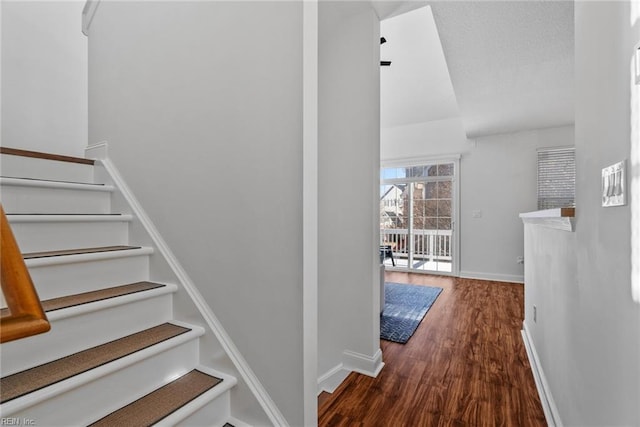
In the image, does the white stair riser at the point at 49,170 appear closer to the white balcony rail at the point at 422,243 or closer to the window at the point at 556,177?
the white balcony rail at the point at 422,243

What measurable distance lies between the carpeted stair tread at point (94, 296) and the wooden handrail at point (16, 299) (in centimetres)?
102

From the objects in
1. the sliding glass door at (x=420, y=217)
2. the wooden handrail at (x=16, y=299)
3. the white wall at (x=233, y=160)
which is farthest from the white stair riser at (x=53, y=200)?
the sliding glass door at (x=420, y=217)

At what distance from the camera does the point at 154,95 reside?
1.87 meters

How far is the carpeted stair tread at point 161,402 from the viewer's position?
3.60ft

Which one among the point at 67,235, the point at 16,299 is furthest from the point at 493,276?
the point at 16,299

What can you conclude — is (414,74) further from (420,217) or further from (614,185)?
(614,185)

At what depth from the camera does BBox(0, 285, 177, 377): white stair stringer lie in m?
1.10

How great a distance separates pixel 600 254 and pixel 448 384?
1.50 metres

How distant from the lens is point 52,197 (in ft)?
5.76

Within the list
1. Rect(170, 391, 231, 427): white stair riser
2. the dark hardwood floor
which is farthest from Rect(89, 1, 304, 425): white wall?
the dark hardwood floor

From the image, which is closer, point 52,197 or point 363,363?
point 52,197

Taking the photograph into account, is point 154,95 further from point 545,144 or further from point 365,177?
point 545,144

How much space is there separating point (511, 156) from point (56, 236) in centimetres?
592

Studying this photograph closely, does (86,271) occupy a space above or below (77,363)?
above
